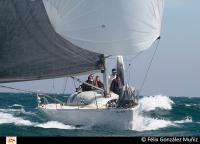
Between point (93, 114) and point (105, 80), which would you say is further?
point (105, 80)

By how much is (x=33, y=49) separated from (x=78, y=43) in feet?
13.1

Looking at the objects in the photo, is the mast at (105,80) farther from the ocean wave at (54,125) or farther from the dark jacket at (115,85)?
the ocean wave at (54,125)

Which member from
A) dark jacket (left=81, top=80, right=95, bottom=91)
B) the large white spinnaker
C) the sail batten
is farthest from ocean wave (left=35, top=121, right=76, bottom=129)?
the large white spinnaker

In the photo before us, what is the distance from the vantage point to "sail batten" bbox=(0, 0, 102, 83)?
26172mm

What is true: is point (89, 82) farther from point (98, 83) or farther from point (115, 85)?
point (115, 85)

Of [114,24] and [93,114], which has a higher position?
[114,24]

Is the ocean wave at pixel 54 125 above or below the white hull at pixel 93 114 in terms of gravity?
below

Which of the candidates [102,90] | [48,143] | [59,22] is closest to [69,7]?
[59,22]

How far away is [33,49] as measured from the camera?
26.4 meters

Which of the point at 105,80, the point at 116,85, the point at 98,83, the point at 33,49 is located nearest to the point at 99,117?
the point at 105,80

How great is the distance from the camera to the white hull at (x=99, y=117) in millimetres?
22734

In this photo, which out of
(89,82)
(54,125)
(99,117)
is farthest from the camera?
(89,82)

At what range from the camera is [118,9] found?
22109 mm

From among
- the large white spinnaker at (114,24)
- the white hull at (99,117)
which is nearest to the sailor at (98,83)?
the white hull at (99,117)
